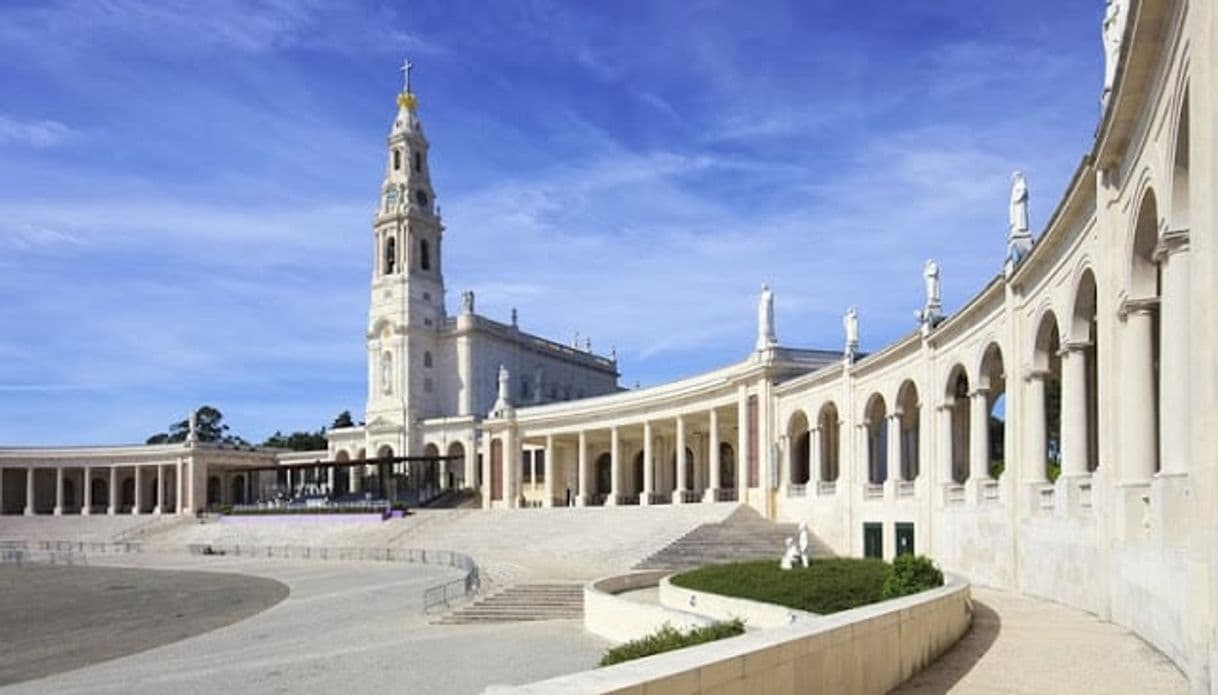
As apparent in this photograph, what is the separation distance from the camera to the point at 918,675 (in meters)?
13.4

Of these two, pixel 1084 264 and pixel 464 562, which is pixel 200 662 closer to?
pixel 1084 264

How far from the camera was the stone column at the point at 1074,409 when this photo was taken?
904 inches

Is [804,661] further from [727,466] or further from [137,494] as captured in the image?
[137,494]

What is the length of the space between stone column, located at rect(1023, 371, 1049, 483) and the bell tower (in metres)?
69.4

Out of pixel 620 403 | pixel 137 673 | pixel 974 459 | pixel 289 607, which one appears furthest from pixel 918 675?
pixel 620 403

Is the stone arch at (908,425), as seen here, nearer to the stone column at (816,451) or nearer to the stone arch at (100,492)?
the stone column at (816,451)

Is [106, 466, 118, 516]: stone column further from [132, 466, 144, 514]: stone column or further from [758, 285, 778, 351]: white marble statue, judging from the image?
[758, 285, 778, 351]: white marble statue

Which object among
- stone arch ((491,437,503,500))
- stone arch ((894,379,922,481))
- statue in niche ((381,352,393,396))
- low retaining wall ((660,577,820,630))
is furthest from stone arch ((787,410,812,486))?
statue in niche ((381,352,393,396))

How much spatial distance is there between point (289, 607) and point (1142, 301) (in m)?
26.9

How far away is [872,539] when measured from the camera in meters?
41.4

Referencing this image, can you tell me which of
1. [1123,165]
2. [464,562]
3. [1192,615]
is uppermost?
[1123,165]

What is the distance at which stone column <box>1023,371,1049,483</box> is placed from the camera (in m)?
25.9

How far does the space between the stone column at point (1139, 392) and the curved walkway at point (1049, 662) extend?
2604mm

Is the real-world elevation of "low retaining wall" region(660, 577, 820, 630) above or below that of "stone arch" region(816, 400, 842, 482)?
below
